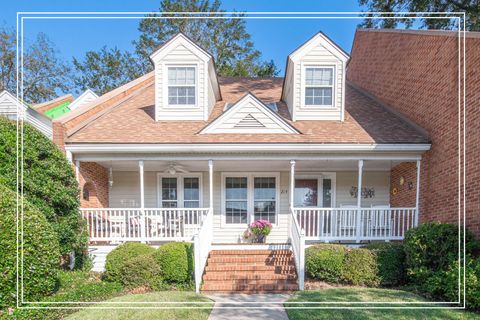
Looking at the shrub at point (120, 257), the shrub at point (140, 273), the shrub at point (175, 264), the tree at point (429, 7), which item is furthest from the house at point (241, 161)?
the tree at point (429, 7)

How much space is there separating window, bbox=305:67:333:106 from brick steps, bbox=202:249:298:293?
4.84 metres

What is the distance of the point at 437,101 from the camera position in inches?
301

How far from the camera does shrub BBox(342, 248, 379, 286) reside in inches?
269

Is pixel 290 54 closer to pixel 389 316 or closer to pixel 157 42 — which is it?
pixel 157 42

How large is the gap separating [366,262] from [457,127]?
3.77 meters

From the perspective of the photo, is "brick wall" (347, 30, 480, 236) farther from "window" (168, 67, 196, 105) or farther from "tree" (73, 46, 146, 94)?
"tree" (73, 46, 146, 94)

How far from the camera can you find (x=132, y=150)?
325 inches

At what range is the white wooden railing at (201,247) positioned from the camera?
6586 millimetres

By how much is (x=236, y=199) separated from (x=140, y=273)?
423 centimetres

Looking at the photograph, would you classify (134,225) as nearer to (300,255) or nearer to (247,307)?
(247,307)

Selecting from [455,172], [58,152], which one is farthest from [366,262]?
[58,152]

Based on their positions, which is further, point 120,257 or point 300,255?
point 120,257

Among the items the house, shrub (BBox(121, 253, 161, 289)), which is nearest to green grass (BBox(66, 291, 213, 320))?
shrub (BBox(121, 253, 161, 289))

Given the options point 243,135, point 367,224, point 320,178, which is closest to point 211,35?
point 243,135
